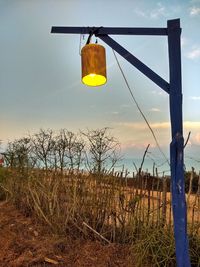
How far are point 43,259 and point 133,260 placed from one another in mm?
1087

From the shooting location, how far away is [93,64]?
3.14m

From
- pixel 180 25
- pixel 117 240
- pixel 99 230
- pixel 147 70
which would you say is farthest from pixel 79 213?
pixel 180 25

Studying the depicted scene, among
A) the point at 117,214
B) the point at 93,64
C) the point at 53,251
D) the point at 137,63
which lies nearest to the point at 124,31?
the point at 137,63

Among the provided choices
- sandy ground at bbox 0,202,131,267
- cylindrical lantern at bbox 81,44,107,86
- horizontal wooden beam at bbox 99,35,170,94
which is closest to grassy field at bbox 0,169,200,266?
sandy ground at bbox 0,202,131,267

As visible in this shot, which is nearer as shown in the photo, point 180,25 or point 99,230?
point 180,25

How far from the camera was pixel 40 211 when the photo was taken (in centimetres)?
548

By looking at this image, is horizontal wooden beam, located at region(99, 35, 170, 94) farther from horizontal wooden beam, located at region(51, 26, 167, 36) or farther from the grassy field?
the grassy field

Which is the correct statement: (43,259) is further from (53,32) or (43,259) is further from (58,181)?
(53,32)

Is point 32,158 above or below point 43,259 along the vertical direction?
above

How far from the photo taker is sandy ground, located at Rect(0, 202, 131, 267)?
4.15 m

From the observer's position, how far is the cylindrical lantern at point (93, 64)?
3.14 metres

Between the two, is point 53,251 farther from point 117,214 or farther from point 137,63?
point 137,63

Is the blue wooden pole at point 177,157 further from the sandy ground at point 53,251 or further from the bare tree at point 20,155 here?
the bare tree at point 20,155

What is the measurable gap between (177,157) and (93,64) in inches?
43.8
